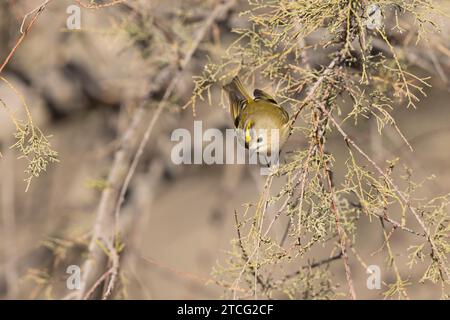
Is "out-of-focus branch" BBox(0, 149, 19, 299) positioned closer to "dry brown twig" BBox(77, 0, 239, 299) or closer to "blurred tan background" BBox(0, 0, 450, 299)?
"blurred tan background" BBox(0, 0, 450, 299)

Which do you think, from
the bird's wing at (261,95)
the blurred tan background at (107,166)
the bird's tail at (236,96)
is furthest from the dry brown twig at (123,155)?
the blurred tan background at (107,166)

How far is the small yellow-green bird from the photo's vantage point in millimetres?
1483

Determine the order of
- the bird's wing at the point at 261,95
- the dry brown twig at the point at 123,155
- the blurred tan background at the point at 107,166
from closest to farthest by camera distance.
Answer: the bird's wing at the point at 261,95
the dry brown twig at the point at 123,155
the blurred tan background at the point at 107,166

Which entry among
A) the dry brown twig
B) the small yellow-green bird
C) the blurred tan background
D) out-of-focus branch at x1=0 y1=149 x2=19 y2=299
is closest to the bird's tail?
the small yellow-green bird

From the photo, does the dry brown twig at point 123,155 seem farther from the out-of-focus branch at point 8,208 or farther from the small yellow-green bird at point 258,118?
the out-of-focus branch at point 8,208

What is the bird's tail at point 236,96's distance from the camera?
1674 mm

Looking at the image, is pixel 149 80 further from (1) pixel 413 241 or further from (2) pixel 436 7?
(1) pixel 413 241

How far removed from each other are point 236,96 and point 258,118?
0.45 ft

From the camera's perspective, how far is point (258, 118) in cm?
159

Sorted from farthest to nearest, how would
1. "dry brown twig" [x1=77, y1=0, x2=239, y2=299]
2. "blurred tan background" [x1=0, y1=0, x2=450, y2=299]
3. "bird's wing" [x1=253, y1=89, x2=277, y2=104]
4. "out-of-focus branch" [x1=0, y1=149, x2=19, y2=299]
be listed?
"blurred tan background" [x1=0, y1=0, x2=450, y2=299] → "out-of-focus branch" [x1=0, y1=149, x2=19, y2=299] → "dry brown twig" [x1=77, y1=0, x2=239, y2=299] → "bird's wing" [x1=253, y1=89, x2=277, y2=104]

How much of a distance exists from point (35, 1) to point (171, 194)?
53.0 inches

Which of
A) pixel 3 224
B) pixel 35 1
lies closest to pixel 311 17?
pixel 35 1

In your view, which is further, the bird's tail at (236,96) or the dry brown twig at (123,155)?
the dry brown twig at (123,155)

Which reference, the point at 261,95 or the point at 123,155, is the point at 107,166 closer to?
the point at 123,155
